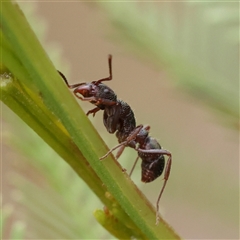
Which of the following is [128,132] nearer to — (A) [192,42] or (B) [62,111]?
(A) [192,42]

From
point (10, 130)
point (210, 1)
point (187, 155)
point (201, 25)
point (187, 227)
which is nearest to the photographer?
point (10, 130)

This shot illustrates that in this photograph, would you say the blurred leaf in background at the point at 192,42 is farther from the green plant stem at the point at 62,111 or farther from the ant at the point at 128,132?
the green plant stem at the point at 62,111

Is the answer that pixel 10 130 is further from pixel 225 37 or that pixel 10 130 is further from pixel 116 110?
pixel 225 37

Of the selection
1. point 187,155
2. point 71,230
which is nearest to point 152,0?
point 187,155

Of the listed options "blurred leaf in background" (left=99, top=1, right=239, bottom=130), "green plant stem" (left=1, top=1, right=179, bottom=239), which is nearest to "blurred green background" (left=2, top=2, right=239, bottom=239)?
"blurred leaf in background" (left=99, top=1, right=239, bottom=130)

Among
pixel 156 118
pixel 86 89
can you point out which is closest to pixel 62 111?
pixel 86 89

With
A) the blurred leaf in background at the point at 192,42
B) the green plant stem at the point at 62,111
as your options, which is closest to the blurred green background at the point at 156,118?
the blurred leaf in background at the point at 192,42

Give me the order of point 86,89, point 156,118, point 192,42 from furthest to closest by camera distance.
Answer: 1. point 156,118
2. point 192,42
3. point 86,89

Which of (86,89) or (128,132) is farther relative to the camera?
(128,132)
